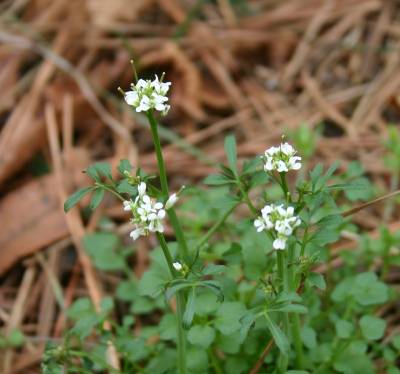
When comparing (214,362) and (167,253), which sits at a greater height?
(167,253)

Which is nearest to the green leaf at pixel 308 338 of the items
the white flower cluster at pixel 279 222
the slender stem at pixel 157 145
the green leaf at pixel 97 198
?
the white flower cluster at pixel 279 222

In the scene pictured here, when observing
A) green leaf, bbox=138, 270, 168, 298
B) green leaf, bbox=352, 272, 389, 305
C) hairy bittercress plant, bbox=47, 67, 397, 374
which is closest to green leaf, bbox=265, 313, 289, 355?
hairy bittercress plant, bbox=47, 67, 397, 374

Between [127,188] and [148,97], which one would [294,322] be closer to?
[127,188]

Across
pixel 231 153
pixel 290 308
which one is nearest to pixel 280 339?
pixel 290 308

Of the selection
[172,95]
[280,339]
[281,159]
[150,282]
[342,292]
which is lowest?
[280,339]

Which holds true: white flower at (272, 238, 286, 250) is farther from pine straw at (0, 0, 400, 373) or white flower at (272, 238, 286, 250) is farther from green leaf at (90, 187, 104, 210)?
pine straw at (0, 0, 400, 373)

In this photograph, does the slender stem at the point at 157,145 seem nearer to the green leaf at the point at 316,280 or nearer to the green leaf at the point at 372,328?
the green leaf at the point at 316,280
